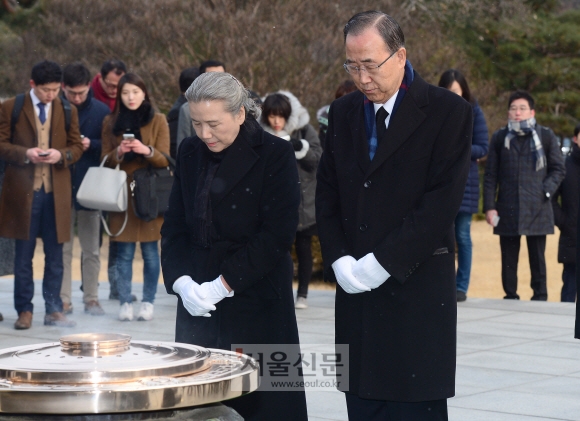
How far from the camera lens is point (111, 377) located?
7.72 feet

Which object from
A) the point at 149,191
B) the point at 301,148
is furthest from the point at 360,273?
the point at 301,148

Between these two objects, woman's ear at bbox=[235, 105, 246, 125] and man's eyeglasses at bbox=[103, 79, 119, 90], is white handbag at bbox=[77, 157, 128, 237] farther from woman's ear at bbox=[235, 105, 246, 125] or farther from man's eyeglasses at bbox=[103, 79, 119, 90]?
woman's ear at bbox=[235, 105, 246, 125]

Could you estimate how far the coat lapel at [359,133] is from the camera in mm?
3469

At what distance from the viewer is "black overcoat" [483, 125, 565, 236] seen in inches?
371

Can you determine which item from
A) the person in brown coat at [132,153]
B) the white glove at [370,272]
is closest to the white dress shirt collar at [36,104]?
the person in brown coat at [132,153]

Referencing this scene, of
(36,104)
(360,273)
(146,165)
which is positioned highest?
(36,104)

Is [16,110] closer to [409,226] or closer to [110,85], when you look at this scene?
[110,85]

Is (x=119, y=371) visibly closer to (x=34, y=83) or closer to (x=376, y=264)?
(x=376, y=264)

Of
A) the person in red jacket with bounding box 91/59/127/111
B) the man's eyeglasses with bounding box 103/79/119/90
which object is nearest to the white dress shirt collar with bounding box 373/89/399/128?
the person in red jacket with bounding box 91/59/127/111

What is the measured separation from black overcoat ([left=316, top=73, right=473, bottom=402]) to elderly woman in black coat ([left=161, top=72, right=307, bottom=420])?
383mm

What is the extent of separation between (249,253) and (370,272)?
59cm

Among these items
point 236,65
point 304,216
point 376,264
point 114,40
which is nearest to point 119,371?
point 376,264

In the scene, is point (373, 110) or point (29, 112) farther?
point (29, 112)

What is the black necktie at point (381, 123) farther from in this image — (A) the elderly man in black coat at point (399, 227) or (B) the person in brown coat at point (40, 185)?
(B) the person in brown coat at point (40, 185)
